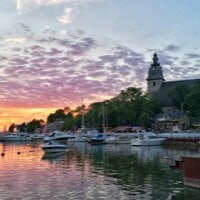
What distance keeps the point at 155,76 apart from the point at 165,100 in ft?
48.0

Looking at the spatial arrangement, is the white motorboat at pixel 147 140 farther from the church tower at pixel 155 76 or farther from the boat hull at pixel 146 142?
the church tower at pixel 155 76

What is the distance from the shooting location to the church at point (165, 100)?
15112 centimetres

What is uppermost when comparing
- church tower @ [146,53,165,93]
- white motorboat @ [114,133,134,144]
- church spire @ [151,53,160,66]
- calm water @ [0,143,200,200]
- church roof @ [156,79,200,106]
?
church spire @ [151,53,160,66]

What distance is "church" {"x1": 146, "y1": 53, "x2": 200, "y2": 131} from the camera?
15112 centimetres

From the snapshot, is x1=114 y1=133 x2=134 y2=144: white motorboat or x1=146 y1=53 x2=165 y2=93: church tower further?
x1=146 y1=53 x2=165 y2=93: church tower

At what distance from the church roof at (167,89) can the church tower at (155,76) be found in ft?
8.43

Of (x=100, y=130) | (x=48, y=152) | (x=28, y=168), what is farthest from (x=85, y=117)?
(x=28, y=168)

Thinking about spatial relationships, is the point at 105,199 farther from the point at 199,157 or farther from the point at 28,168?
the point at 28,168

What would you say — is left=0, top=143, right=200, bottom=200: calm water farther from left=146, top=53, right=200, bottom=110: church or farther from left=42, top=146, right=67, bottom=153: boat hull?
left=146, top=53, right=200, bottom=110: church

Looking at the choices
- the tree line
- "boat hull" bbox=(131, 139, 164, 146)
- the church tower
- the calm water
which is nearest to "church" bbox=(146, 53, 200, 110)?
the church tower

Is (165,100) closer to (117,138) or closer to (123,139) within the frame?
(117,138)

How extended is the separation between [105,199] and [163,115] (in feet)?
430

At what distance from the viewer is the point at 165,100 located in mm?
183250

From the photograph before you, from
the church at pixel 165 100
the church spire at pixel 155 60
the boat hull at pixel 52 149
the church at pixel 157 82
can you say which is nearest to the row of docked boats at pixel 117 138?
the boat hull at pixel 52 149
